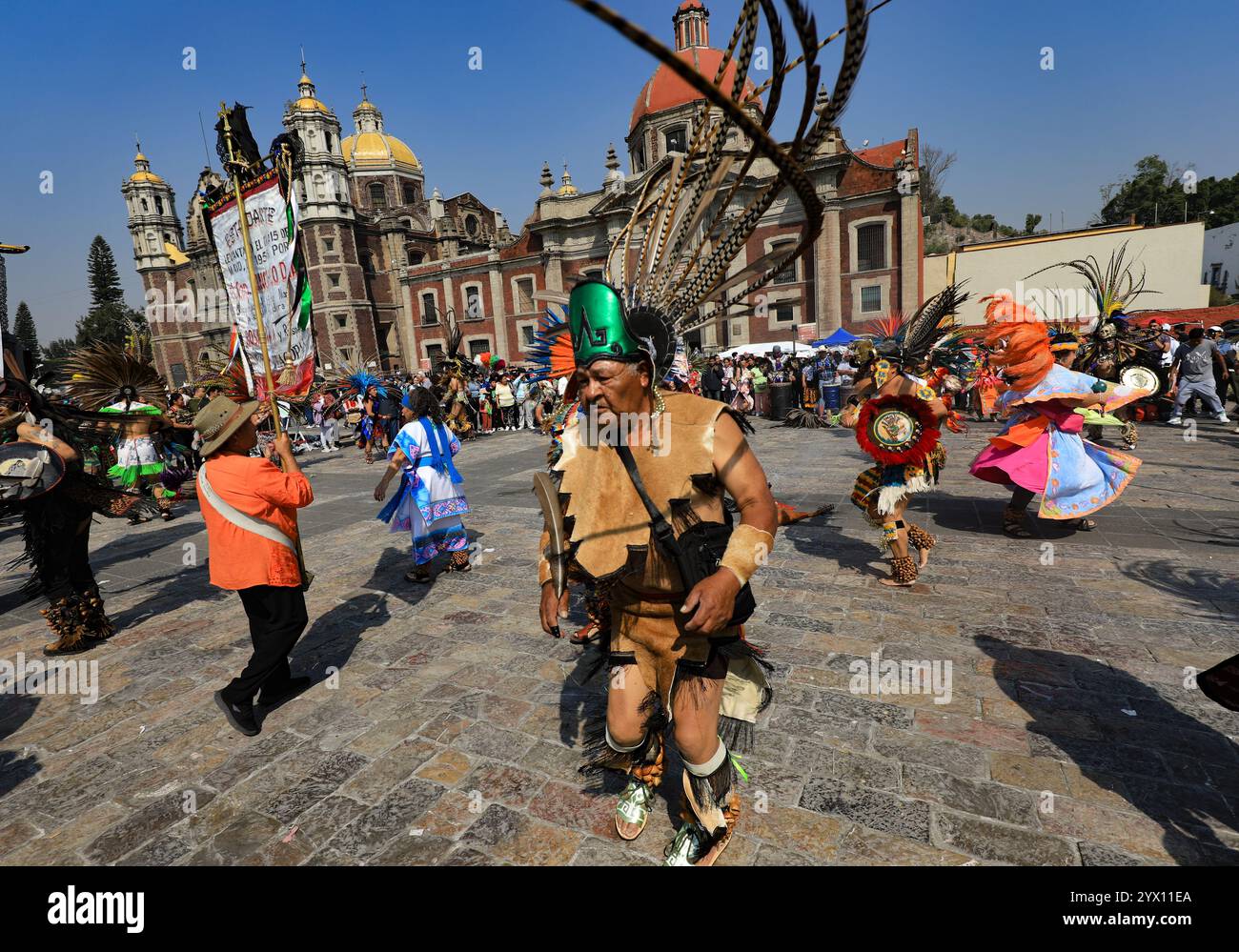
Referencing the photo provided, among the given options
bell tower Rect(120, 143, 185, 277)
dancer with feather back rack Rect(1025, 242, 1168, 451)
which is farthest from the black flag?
bell tower Rect(120, 143, 185, 277)

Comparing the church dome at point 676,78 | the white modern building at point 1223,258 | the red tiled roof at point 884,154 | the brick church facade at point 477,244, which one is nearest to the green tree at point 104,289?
the brick church facade at point 477,244

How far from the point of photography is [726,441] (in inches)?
84.3

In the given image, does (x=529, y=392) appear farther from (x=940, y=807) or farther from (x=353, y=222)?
(x=353, y=222)

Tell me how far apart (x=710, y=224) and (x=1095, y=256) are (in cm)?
3857

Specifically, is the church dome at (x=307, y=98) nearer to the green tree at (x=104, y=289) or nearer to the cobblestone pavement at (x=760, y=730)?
the green tree at (x=104, y=289)

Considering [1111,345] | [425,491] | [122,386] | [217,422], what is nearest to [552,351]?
[217,422]

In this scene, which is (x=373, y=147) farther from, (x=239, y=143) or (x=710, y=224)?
(x=710, y=224)

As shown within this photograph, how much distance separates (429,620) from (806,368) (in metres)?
15.4

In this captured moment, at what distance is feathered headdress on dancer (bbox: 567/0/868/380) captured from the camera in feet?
5.14

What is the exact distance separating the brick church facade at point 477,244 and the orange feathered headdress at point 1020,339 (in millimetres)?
13953

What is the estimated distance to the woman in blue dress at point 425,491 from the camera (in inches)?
223

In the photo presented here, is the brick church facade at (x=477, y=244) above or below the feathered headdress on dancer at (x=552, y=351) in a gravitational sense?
above

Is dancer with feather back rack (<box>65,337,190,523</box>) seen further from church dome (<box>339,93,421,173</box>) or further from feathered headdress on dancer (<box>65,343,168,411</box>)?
church dome (<box>339,93,421,173</box>)
